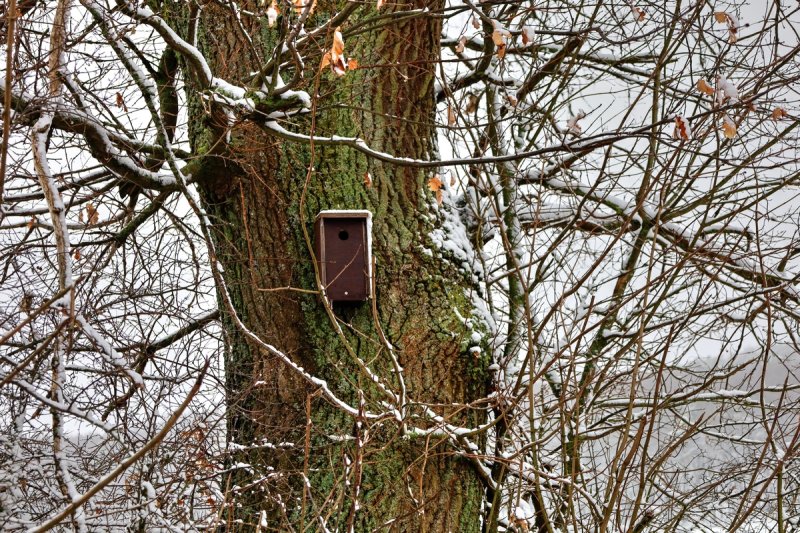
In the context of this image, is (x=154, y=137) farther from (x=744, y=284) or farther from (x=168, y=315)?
(x=744, y=284)

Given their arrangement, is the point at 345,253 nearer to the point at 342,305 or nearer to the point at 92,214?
the point at 342,305

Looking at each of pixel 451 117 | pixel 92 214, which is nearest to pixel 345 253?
pixel 451 117

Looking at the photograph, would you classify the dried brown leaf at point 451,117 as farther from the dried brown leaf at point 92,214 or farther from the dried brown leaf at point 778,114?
the dried brown leaf at point 92,214

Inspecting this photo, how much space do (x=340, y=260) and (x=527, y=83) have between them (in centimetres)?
162

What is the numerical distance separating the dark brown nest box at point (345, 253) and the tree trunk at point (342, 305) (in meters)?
0.11

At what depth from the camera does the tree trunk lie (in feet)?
11.1

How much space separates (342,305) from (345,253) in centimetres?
24

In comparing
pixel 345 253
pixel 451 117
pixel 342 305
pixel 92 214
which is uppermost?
pixel 451 117

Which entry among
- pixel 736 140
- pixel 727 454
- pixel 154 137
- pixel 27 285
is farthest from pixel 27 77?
pixel 727 454

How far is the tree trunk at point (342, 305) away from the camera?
338cm

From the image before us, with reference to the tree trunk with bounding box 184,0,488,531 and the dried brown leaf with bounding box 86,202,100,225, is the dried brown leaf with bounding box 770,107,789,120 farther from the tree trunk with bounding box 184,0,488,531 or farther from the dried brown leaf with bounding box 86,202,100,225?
the dried brown leaf with bounding box 86,202,100,225

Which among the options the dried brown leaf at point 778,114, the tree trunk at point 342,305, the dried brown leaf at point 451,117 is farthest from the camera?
the dried brown leaf at point 778,114

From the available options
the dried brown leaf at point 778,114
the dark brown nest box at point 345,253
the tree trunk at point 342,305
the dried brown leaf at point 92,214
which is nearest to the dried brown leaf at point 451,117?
the tree trunk at point 342,305

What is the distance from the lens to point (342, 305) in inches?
140
